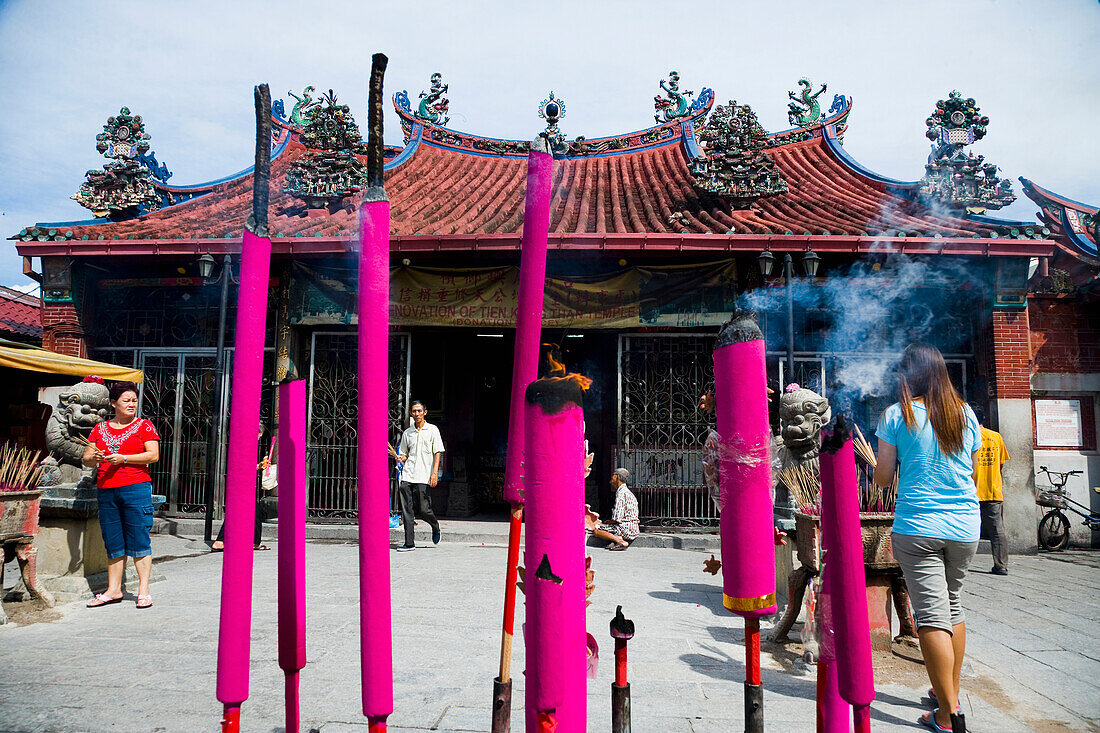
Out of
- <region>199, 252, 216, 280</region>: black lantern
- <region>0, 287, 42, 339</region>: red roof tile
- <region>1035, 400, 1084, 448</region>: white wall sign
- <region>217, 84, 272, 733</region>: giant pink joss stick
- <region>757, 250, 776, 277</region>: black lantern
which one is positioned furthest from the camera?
<region>0, 287, 42, 339</region>: red roof tile

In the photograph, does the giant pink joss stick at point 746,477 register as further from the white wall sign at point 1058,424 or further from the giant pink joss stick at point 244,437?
the white wall sign at point 1058,424

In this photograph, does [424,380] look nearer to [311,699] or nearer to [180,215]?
[180,215]

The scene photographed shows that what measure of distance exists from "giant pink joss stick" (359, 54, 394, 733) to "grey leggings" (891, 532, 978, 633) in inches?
103

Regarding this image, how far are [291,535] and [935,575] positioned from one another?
2.64 m

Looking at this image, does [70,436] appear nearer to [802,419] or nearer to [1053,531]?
[802,419]

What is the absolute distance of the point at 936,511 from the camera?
2.70 meters

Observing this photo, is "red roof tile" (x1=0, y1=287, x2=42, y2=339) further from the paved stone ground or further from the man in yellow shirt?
the man in yellow shirt

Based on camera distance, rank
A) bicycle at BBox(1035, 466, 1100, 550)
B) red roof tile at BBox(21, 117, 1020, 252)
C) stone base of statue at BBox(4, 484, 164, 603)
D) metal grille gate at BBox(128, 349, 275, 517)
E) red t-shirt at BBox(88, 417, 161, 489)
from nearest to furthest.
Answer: red t-shirt at BBox(88, 417, 161, 489) → stone base of statue at BBox(4, 484, 164, 603) → bicycle at BBox(1035, 466, 1100, 550) → red roof tile at BBox(21, 117, 1020, 252) → metal grille gate at BBox(128, 349, 275, 517)

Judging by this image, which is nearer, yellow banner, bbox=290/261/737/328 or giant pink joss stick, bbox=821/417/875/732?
giant pink joss stick, bbox=821/417/875/732

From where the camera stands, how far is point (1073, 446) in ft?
27.0

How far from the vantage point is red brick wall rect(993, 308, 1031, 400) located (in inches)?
304

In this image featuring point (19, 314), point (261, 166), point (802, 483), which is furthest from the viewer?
point (19, 314)

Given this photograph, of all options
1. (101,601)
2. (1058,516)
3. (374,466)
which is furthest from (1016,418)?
(101,601)

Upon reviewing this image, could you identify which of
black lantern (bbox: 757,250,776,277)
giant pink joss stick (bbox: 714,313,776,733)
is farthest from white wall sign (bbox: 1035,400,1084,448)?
Answer: giant pink joss stick (bbox: 714,313,776,733)
